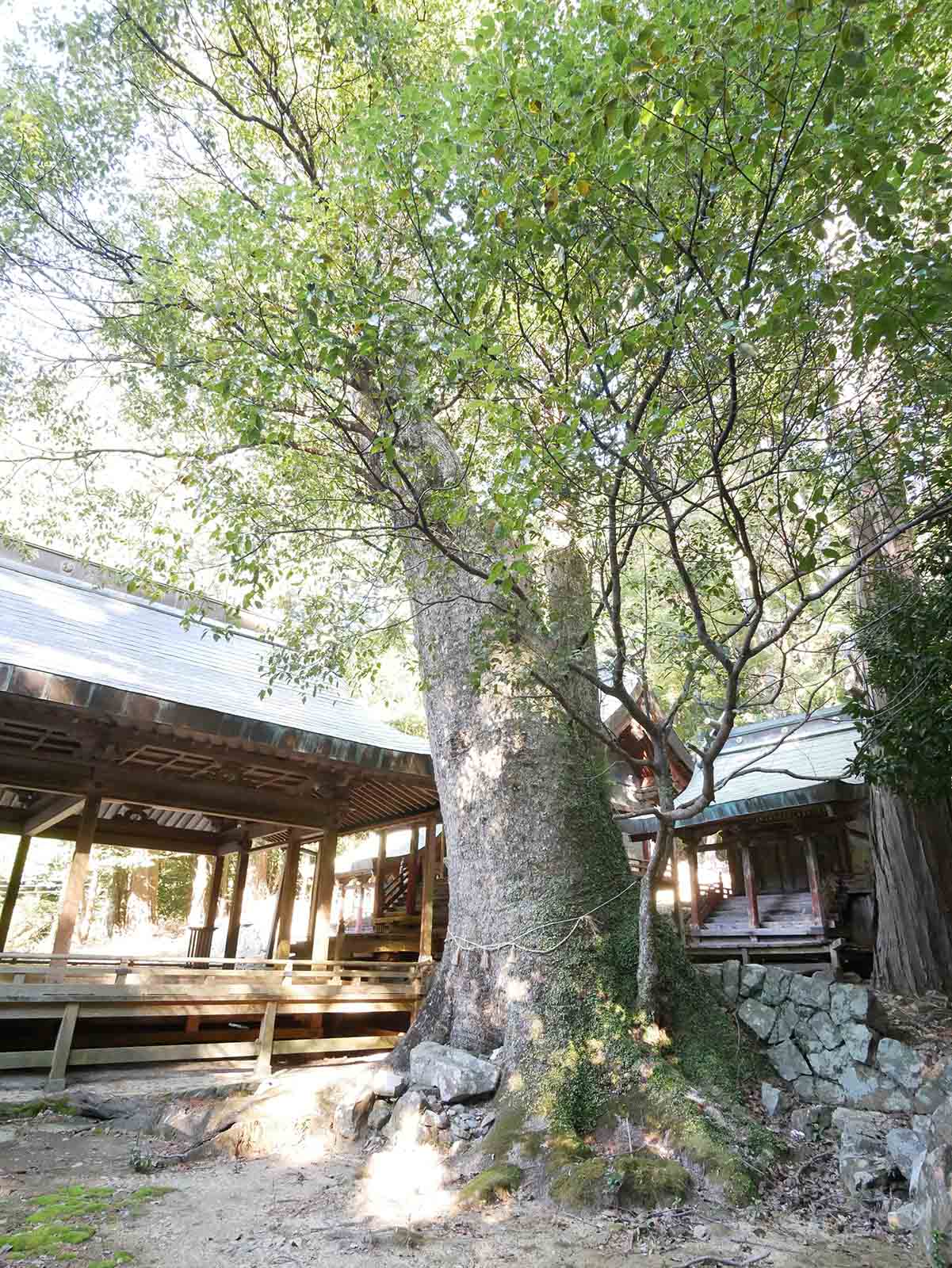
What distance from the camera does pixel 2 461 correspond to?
7.91 metres

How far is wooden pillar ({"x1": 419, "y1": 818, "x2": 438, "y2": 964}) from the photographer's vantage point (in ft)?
30.0

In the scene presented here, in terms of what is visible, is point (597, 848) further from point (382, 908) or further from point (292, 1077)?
point (382, 908)

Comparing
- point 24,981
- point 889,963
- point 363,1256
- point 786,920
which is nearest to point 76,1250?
point 363,1256

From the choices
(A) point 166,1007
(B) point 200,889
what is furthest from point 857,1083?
(B) point 200,889

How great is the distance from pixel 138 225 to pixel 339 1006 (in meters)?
8.02

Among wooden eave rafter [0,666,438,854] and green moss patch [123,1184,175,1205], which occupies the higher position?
wooden eave rafter [0,666,438,854]

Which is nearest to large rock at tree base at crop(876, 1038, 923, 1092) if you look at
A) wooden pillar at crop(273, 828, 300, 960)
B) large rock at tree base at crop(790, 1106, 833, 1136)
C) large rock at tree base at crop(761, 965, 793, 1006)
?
large rock at tree base at crop(790, 1106, 833, 1136)

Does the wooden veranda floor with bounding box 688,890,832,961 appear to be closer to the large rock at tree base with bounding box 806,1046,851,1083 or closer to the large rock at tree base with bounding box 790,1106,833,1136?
the large rock at tree base with bounding box 806,1046,851,1083

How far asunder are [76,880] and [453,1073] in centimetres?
446

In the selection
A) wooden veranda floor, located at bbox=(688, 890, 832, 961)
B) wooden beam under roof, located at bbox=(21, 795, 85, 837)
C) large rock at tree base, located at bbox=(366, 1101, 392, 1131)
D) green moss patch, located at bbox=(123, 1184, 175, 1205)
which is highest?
wooden beam under roof, located at bbox=(21, 795, 85, 837)

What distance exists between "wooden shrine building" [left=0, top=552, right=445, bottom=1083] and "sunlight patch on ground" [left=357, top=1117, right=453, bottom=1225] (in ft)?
9.86

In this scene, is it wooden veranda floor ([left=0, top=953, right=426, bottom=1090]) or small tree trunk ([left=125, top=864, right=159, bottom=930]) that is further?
small tree trunk ([left=125, top=864, right=159, bottom=930])

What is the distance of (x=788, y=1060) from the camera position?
197 inches

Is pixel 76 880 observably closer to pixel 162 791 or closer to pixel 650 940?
pixel 162 791
